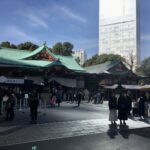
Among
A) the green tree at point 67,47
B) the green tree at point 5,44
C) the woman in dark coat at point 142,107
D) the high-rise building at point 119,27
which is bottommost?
the woman in dark coat at point 142,107

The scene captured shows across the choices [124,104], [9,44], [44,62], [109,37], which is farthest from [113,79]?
[109,37]

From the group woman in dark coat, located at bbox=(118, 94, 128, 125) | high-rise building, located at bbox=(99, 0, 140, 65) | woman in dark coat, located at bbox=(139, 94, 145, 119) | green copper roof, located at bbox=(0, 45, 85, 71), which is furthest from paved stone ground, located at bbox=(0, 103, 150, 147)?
high-rise building, located at bbox=(99, 0, 140, 65)

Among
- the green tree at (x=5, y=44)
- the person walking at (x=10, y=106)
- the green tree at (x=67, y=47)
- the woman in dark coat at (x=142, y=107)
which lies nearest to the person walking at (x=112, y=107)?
the woman in dark coat at (x=142, y=107)

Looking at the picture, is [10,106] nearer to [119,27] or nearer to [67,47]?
[67,47]

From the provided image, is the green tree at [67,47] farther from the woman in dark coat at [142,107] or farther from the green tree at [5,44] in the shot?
the woman in dark coat at [142,107]

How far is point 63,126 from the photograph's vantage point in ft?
47.9

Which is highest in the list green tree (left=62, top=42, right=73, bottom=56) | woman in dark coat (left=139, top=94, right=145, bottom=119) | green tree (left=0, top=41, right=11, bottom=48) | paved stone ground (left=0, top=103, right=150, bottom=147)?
green tree (left=62, top=42, right=73, bottom=56)

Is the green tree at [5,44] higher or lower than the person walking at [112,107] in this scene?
higher

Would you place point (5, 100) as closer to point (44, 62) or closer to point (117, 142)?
point (117, 142)

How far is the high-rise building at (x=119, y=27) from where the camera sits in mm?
102500

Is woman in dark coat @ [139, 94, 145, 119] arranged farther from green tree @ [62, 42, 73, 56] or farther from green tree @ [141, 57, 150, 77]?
green tree @ [141, 57, 150, 77]

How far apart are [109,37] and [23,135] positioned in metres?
103

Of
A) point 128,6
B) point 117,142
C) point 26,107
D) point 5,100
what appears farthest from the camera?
point 128,6

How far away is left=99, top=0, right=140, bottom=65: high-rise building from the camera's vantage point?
102 m
